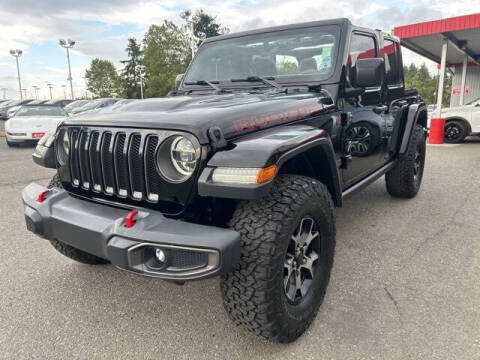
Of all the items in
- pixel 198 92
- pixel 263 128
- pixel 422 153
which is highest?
pixel 198 92

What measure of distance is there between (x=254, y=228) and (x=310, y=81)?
1.57m

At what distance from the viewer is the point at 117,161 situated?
196 cm

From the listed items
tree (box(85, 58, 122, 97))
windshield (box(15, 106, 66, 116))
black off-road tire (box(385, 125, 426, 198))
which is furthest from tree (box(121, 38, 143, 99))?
black off-road tire (box(385, 125, 426, 198))

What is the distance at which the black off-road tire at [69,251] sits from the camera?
2.55 m

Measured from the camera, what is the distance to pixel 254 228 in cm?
174

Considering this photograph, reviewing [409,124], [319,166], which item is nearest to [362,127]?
[319,166]

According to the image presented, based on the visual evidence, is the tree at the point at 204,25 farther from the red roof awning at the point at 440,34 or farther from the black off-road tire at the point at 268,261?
the black off-road tire at the point at 268,261

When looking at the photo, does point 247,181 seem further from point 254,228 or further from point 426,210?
point 426,210

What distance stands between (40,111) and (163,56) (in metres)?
26.1

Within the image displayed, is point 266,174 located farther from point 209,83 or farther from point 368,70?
point 209,83

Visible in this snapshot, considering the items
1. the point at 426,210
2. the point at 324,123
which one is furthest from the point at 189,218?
the point at 426,210

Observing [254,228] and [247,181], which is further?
[254,228]

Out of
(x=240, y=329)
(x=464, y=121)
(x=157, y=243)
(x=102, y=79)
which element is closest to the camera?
(x=157, y=243)

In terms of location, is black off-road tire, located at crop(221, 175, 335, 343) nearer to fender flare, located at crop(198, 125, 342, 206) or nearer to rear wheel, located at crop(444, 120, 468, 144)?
fender flare, located at crop(198, 125, 342, 206)
